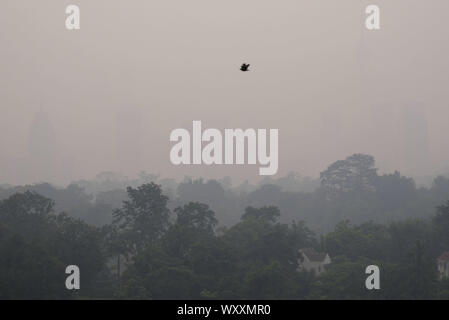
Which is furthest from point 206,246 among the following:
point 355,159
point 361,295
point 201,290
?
point 355,159

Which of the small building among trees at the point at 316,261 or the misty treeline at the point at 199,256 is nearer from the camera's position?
the misty treeline at the point at 199,256

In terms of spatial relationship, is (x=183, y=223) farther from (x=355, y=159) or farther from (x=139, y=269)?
(x=355, y=159)

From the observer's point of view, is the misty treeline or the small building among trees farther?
the small building among trees

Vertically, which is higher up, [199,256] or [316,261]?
[199,256]

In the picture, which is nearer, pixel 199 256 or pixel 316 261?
pixel 199 256

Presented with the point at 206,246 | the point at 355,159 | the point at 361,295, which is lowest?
the point at 361,295

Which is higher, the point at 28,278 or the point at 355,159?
the point at 355,159

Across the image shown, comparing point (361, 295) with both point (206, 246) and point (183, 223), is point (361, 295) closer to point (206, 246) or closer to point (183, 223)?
point (206, 246)
